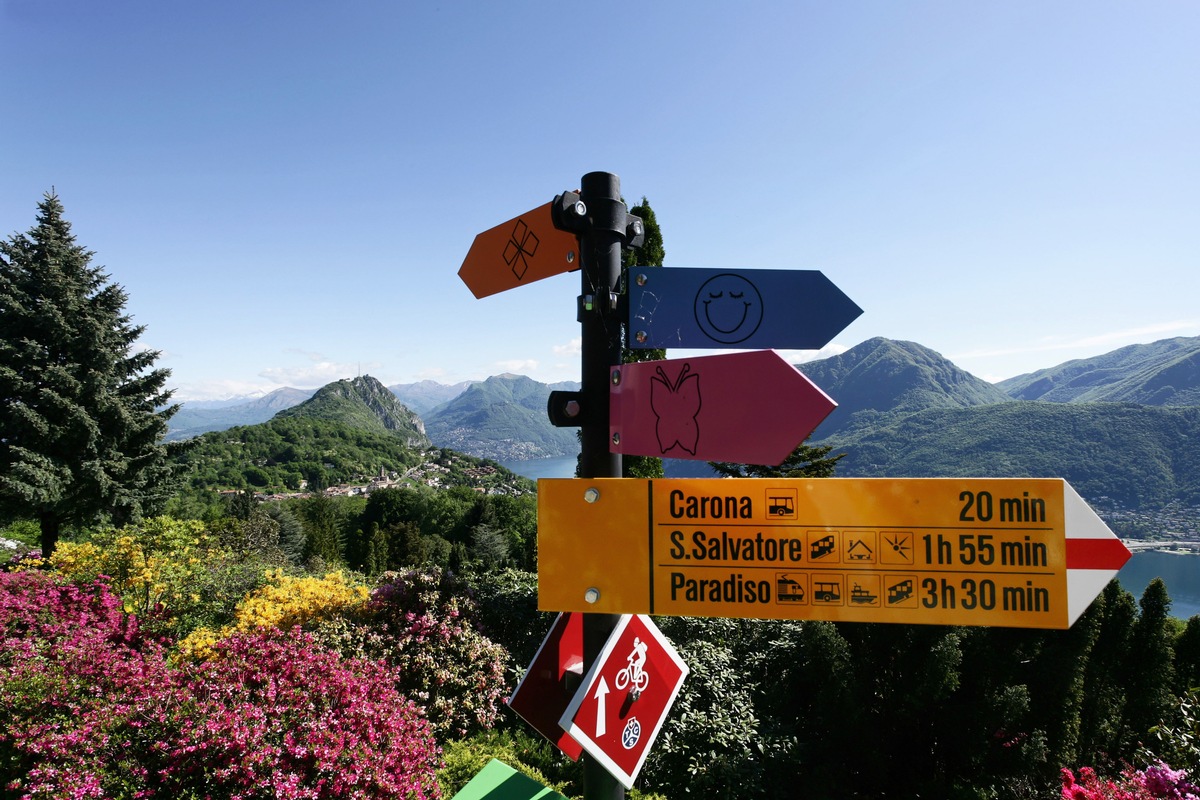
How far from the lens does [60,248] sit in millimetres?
15789

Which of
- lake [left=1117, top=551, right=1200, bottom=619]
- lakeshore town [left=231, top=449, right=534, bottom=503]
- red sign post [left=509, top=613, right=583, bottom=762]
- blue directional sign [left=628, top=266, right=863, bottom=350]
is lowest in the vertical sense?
lake [left=1117, top=551, right=1200, bottom=619]

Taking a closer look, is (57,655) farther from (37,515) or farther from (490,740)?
(37,515)

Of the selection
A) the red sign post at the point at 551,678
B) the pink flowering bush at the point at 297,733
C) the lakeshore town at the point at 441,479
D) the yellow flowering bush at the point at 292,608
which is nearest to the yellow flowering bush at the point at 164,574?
the yellow flowering bush at the point at 292,608

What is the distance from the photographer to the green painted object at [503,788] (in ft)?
8.40

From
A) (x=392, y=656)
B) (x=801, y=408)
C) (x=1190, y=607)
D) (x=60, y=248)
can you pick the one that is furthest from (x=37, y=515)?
(x=1190, y=607)

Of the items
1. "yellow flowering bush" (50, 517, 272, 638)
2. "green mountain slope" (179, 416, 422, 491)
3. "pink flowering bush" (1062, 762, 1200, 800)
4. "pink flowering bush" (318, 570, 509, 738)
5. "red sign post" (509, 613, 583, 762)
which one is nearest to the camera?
"red sign post" (509, 613, 583, 762)

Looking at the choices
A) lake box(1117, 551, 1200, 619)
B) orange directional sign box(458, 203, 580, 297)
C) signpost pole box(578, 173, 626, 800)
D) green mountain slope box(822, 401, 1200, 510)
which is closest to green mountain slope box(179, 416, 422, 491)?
orange directional sign box(458, 203, 580, 297)

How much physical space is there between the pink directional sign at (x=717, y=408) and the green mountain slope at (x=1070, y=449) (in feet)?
331

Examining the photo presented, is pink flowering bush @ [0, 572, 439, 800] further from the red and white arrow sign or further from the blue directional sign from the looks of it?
the red and white arrow sign

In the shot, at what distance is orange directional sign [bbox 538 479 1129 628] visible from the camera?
130 cm

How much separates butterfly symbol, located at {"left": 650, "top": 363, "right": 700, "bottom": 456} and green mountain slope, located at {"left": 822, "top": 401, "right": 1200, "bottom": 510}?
10087cm

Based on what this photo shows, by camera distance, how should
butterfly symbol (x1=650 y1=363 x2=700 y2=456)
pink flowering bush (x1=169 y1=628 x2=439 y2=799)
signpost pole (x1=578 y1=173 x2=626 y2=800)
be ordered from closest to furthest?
butterfly symbol (x1=650 y1=363 x2=700 y2=456)
signpost pole (x1=578 y1=173 x2=626 y2=800)
pink flowering bush (x1=169 y1=628 x2=439 y2=799)

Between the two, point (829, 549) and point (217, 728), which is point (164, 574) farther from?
point (829, 549)

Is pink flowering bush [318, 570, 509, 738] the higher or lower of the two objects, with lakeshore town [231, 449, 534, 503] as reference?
higher
